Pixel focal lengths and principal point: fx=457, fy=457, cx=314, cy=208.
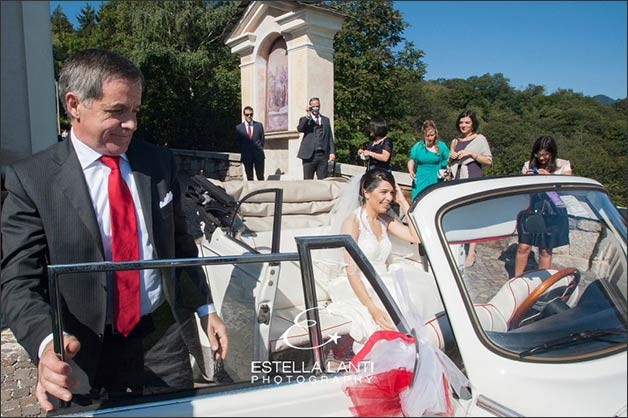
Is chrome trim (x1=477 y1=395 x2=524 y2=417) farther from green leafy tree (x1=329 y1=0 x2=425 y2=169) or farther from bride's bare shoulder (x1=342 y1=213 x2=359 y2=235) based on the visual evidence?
green leafy tree (x1=329 y1=0 x2=425 y2=169)

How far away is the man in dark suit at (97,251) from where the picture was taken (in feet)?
5.07

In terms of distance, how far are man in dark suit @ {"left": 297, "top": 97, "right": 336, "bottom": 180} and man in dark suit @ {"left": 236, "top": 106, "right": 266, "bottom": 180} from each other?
1.49 m

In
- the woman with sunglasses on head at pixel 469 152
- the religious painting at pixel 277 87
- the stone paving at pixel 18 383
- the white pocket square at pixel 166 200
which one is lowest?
the stone paving at pixel 18 383

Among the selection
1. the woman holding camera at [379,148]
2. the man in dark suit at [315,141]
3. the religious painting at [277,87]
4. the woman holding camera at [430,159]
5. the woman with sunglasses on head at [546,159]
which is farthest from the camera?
the religious painting at [277,87]

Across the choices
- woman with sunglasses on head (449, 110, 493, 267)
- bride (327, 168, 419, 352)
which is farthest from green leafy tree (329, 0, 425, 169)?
bride (327, 168, 419, 352)

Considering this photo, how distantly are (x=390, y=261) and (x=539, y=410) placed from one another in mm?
2417

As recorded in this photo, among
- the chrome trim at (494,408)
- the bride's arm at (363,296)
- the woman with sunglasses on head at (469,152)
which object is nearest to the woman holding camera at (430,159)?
the woman with sunglasses on head at (469,152)

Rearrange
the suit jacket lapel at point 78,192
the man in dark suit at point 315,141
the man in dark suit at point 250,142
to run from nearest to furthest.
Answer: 1. the suit jacket lapel at point 78,192
2. the man in dark suit at point 315,141
3. the man in dark suit at point 250,142

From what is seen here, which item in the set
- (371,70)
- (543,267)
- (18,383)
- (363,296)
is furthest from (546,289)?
(371,70)

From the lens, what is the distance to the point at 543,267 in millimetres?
1941

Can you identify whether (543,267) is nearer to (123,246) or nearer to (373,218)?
(123,246)

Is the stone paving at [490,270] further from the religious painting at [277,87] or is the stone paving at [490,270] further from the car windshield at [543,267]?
the religious painting at [277,87]

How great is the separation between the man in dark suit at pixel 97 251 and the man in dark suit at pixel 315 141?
6883 millimetres

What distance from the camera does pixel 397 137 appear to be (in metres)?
21.7
